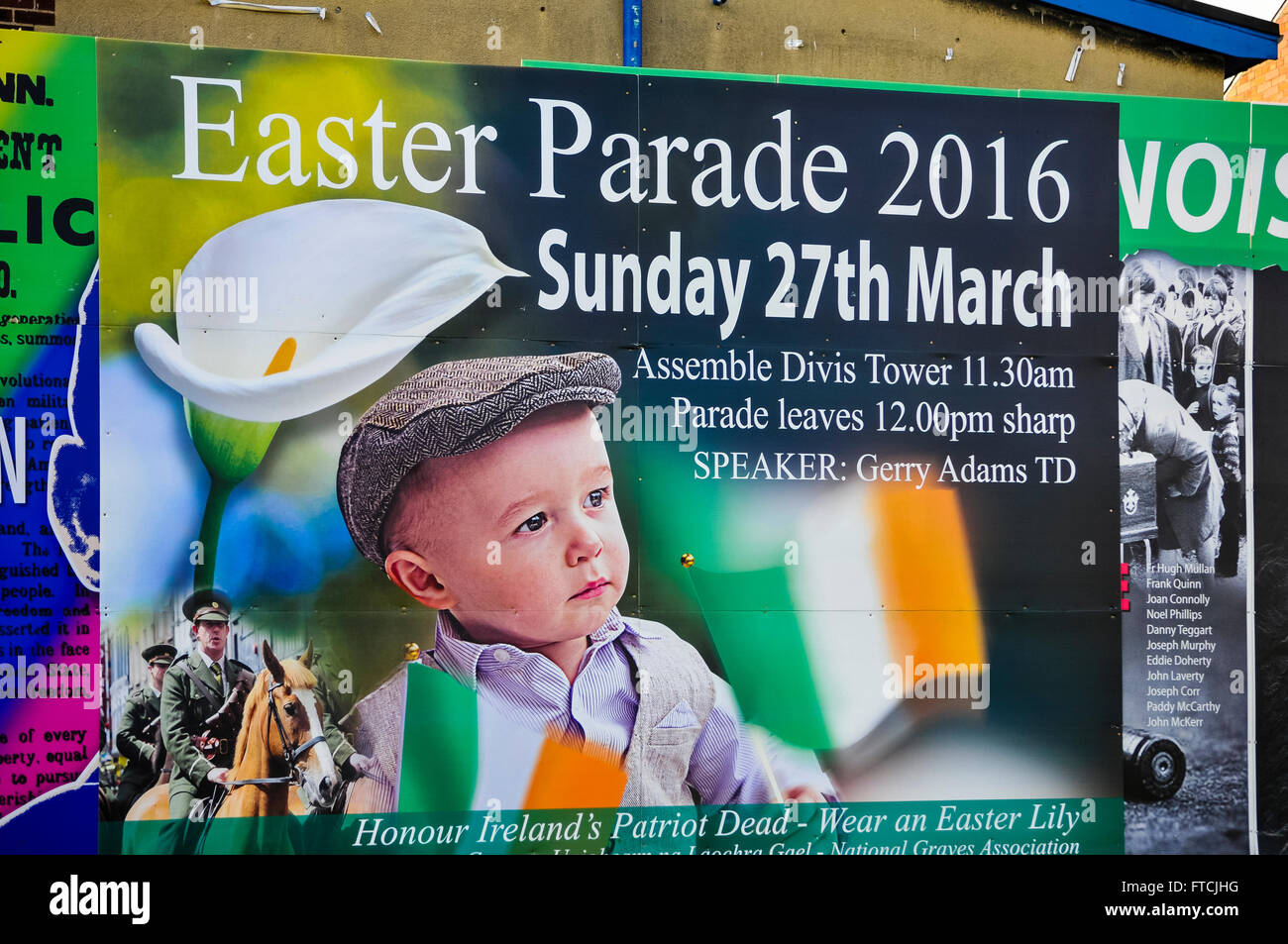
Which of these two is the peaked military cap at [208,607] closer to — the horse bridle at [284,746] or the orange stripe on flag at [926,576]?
the horse bridle at [284,746]

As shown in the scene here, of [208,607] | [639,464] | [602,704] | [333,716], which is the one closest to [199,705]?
[208,607]

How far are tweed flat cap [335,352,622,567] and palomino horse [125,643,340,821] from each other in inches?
18.5

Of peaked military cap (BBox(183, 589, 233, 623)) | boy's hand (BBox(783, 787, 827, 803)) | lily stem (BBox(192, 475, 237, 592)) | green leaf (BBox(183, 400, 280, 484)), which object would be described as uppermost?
green leaf (BBox(183, 400, 280, 484))

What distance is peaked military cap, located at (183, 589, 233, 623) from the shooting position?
3674mm

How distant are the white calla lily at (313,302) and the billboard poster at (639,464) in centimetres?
1

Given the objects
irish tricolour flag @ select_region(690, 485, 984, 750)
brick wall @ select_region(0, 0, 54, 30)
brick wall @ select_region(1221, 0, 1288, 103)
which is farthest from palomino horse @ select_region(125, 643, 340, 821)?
brick wall @ select_region(1221, 0, 1288, 103)

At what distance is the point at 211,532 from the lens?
145 inches

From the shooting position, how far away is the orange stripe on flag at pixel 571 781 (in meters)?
3.80

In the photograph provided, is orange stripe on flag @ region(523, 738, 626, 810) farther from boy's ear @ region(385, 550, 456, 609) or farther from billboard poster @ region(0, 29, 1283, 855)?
boy's ear @ region(385, 550, 456, 609)

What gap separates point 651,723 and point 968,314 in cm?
179

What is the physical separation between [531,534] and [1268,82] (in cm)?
868

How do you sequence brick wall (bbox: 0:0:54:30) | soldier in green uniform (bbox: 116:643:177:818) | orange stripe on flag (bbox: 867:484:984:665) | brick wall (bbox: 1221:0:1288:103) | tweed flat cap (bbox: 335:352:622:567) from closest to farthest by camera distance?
1. soldier in green uniform (bbox: 116:643:177:818)
2. tweed flat cap (bbox: 335:352:622:567)
3. orange stripe on flag (bbox: 867:484:984:665)
4. brick wall (bbox: 0:0:54:30)
5. brick wall (bbox: 1221:0:1288:103)

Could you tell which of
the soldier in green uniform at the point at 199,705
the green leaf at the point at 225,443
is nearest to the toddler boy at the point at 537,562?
the green leaf at the point at 225,443
